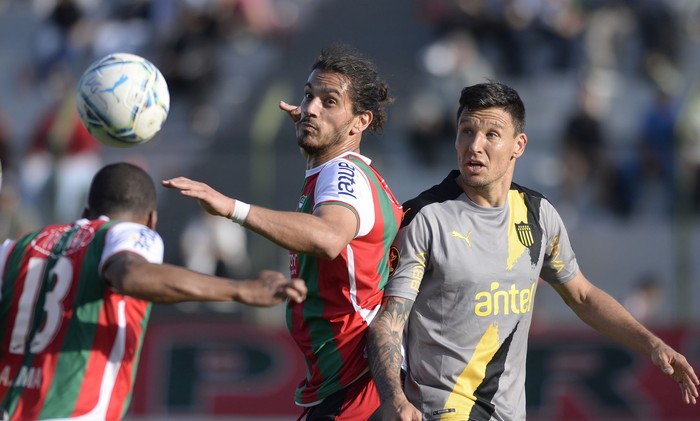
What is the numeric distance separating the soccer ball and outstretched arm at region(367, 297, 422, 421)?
1742 mm

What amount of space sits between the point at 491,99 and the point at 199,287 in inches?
86.4

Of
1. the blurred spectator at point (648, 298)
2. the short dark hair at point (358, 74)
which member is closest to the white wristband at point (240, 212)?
the short dark hair at point (358, 74)

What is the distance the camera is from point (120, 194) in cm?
566

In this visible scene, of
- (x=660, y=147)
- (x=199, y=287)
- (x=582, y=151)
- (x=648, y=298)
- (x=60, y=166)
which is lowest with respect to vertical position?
(x=199, y=287)

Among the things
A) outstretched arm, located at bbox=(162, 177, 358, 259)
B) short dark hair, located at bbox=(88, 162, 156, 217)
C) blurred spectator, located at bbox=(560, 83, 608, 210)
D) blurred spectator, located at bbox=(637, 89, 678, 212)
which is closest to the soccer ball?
short dark hair, located at bbox=(88, 162, 156, 217)

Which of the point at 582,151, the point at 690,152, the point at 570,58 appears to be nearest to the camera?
the point at 690,152

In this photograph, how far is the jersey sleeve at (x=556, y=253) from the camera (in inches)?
248

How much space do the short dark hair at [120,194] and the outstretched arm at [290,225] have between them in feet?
2.40

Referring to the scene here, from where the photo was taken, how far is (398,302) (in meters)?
5.68

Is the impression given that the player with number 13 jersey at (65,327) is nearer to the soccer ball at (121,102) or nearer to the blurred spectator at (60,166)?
the soccer ball at (121,102)

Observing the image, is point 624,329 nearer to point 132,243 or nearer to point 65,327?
point 132,243

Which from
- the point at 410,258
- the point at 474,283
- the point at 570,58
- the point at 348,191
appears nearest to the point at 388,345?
the point at 410,258

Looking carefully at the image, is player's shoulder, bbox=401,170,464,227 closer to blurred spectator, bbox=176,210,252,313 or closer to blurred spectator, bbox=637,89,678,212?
blurred spectator, bbox=176,210,252,313

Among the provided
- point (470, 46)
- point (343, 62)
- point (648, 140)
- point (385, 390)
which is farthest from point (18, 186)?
point (385, 390)
